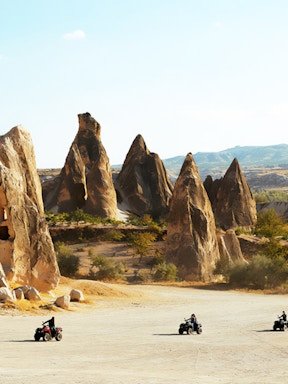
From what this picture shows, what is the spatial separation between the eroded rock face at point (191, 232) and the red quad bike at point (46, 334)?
21604 millimetres

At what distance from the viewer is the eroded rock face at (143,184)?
73250 mm

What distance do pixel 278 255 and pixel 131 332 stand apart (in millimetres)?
24567

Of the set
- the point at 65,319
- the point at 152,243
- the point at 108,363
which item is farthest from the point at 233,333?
the point at 152,243

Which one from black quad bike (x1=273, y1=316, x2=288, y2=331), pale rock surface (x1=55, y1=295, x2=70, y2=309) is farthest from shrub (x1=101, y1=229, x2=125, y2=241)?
black quad bike (x1=273, y1=316, x2=288, y2=331)

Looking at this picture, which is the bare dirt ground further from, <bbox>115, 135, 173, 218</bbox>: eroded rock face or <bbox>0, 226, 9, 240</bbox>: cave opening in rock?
<bbox>115, 135, 173, 218</bbox>: eroded rock face

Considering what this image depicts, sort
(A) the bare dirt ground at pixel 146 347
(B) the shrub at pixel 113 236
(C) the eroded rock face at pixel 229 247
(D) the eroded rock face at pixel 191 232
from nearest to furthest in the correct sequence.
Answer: (A) the bare dirt ground at pixel 146 347
(D) the eroded rock face at pixel 191 232
(C) the eroded rock face at pixel 229 247
(B) the shrub at pixel 113 236

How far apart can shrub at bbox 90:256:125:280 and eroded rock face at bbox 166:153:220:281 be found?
292cm

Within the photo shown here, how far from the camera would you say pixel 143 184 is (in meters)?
74.2

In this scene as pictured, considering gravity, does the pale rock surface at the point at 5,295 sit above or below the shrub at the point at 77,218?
below

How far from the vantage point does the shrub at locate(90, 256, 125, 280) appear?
42094 millimetres

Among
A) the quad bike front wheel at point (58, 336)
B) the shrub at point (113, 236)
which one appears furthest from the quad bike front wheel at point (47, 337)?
the shrub at point (113, 236)

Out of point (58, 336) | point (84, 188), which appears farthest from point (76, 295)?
point (84, 188)

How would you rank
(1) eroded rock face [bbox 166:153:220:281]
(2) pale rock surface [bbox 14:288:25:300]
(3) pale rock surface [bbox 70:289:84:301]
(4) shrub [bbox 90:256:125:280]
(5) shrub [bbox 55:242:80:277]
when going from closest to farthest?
(2) pale rock surface [bbox 14:288:25:300] < (3) pale rock surface [bbox 70:289:84:301] < (4) shrub [bbox 90:256:125:280] < (1) eroded rock face [bbox 166:153:220:281] < (5) shrub [bbox 55:242:80:277]

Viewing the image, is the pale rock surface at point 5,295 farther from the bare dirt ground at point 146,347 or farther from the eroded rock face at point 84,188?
the eroded rock face at point 84,188
